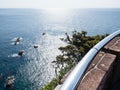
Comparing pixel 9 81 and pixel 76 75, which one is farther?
pixel 9 81

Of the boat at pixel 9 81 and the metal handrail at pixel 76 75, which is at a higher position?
the metal handrail at pixel 76 75

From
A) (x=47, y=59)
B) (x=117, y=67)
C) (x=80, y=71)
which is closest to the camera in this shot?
(x=80, y=71)

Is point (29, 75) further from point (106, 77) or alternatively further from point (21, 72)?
point (106, 77)

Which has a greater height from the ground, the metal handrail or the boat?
the metal handrail

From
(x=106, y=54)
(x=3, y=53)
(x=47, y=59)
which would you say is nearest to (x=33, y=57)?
(x=47, y=59)

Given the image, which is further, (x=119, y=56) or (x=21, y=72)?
(x=21, y=72)

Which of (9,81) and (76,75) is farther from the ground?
(76,75)

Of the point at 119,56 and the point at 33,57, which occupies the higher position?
the point at 119,56

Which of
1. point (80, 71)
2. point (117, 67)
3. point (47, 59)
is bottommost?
point (47, 59)

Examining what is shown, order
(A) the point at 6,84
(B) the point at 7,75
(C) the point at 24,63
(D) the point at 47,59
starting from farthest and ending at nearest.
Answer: (D) the point at 47,59 < (C) the point at 24,63 < (B) the point at 7,75 < (A) the point at 6,84

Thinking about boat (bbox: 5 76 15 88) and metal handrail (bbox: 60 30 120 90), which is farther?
boat (bbox: 5 76 15 88)

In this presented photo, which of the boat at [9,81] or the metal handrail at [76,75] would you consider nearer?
the metal handrail at [76,75]
